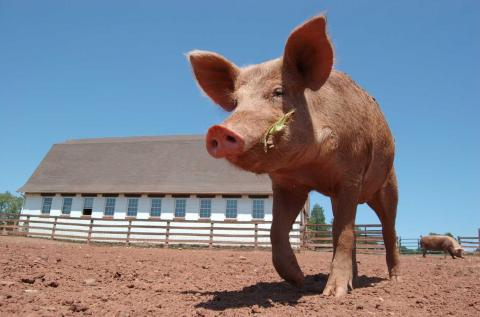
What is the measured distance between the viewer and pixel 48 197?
31922 millimetres

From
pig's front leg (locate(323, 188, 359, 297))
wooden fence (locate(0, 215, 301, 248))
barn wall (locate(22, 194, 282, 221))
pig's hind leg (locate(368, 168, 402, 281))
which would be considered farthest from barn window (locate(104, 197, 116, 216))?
pig's front leg (locate(323, 188, 359, 297))

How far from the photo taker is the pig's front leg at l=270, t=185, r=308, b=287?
446cm

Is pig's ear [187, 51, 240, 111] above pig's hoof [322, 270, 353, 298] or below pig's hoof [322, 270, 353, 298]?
above

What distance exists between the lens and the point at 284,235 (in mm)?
4512

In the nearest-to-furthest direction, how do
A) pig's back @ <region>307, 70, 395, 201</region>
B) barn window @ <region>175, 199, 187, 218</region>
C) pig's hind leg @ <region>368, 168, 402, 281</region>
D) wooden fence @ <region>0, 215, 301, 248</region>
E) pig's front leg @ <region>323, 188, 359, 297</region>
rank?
pig's front leg @ <region>323, 188, 359, 297</region> < pig's back @ <region>307, 70, 395, 201</region> < pig's hind leg @ <region>368, 168, 402, 281</region> < wooden fence @ <region>0, 215, 301, 248</region> < barn window @ <region>175, 199, 187, 218</region>

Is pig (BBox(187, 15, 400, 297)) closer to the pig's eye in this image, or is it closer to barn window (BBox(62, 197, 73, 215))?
the pig's eye

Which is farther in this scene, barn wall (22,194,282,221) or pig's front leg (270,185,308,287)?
barn wall (22,194,282,221)

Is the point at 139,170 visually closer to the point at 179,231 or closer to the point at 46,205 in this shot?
the point at 179,231

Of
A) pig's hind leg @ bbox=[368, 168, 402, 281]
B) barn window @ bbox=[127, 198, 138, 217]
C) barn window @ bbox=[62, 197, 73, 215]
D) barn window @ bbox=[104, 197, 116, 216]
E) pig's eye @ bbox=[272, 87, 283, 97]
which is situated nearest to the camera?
pig's eye @ bbox=[272, 87, 283, 97]

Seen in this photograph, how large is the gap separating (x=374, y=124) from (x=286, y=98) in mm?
1989

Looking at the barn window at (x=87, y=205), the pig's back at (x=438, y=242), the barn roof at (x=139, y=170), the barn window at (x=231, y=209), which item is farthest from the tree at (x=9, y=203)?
the pig's back at (x=438, y=242)

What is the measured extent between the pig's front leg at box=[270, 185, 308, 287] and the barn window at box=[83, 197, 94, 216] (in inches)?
1130

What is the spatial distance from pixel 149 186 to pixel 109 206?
3.59 meters

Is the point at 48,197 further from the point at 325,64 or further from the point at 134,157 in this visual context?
the point at 325,64
